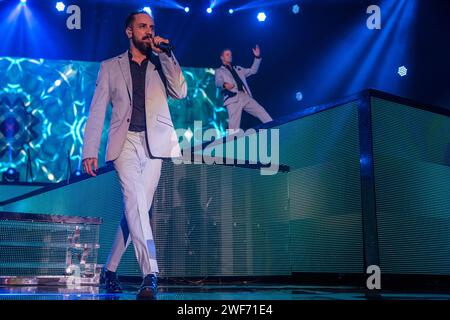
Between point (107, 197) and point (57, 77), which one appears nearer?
point (107, 197)

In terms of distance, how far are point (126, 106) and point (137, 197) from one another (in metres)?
0.53

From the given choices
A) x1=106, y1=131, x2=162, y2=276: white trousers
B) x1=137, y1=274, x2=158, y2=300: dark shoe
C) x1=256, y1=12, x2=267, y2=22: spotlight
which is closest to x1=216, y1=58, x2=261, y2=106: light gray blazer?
x1=256, y1=12, x2=267, y2=22: spotlight

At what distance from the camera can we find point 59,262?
3963 mm

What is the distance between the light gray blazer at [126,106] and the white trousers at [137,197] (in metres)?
0.07

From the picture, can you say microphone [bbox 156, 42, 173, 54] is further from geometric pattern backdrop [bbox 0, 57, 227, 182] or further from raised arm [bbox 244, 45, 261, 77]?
geometric pattern backdrop [bbox 0, 57, 227, 182]

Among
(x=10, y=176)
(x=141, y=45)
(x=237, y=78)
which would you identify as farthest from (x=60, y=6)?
(x=141, y=45)

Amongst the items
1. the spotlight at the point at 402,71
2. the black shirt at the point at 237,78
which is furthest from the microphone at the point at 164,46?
the spotlight at the point at 402,71

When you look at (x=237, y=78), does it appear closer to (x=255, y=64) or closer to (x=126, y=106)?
(x=255, y=64)

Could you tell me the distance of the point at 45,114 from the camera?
8.95 metres

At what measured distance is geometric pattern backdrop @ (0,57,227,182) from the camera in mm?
8750

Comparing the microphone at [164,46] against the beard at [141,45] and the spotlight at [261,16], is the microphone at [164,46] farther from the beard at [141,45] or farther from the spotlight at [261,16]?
the spotlight at [261,16]
